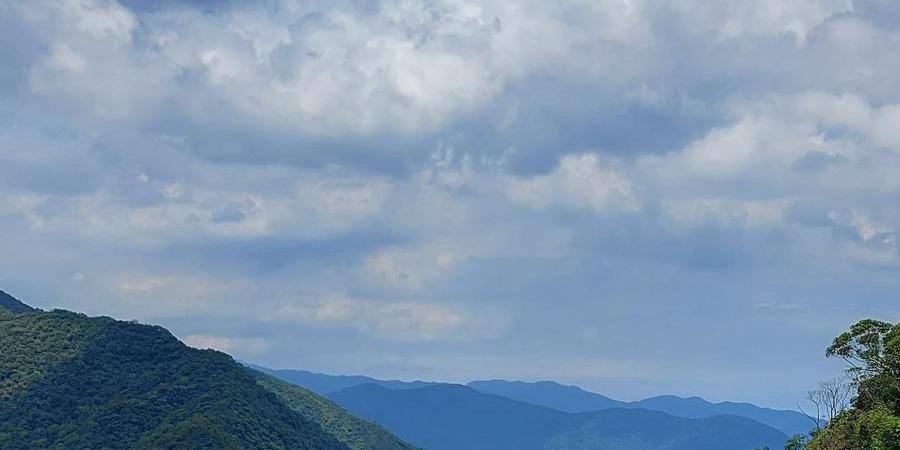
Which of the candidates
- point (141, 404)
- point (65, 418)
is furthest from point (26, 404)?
point (141, 404)

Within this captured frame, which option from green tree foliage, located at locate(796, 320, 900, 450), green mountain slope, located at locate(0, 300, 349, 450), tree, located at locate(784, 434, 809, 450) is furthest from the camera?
green mountain slope, located at locate(0, 300, 349, 450)

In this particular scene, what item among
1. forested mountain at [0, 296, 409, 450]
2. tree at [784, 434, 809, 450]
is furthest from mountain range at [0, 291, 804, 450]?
tree at [784, 434, 809, 450]

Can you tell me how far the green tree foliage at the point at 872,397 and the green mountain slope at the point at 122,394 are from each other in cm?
7558

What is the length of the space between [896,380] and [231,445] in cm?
8105

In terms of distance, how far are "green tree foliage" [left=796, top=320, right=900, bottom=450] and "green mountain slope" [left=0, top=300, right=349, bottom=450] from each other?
75.6m

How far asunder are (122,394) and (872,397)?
337 feet

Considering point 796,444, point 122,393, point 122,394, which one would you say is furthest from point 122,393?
point 796,444

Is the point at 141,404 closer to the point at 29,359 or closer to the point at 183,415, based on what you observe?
the point at 183,415

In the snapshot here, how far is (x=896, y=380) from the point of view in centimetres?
6141

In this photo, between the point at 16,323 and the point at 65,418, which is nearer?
the point at 65,418

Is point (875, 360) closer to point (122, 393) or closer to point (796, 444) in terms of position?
point (796, 444)

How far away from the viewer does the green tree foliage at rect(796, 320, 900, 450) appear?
54.6 metres

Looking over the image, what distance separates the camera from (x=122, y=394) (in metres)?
136

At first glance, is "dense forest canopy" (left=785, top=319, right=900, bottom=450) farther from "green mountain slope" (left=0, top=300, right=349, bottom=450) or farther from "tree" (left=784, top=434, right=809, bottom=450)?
"green mountain slope" (left=0, top=300, right=349, bottom=450)
